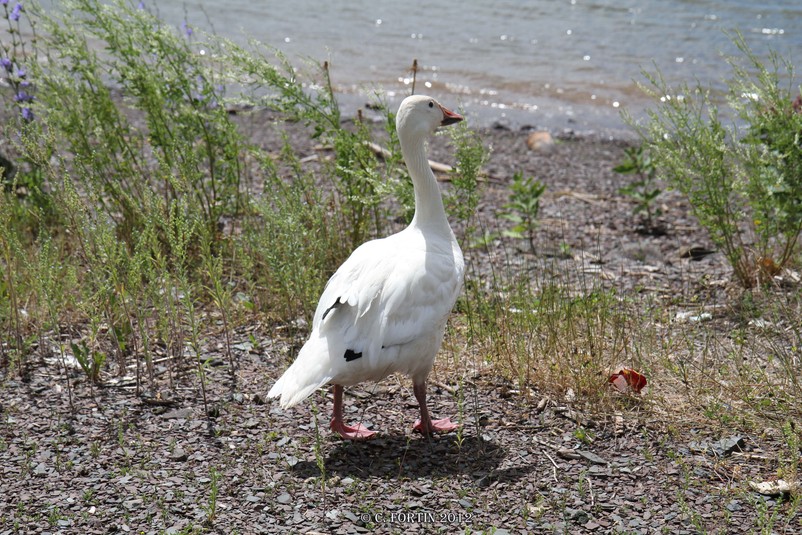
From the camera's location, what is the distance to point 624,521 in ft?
12.2

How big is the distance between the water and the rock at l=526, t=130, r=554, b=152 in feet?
4.37

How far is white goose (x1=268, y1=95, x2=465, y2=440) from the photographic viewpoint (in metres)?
4.23

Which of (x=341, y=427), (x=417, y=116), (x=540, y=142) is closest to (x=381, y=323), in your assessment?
(x=341, y=427)

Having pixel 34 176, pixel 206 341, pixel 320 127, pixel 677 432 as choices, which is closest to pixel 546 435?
pixel 677 432

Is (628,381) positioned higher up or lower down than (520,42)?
lower down

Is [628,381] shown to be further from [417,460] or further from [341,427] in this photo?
[341,427]

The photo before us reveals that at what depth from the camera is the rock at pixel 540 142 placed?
1098cm

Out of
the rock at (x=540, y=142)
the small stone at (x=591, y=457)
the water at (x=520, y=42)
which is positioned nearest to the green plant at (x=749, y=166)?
the small stone at (x=591, y=457)

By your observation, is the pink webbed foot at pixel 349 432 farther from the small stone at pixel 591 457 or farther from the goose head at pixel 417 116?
the goose head at pixel 417 116

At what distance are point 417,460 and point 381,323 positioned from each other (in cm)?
68

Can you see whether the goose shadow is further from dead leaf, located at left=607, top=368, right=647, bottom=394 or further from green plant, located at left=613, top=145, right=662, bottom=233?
green plant, located at left=613, top=145, right=662, bottom=233

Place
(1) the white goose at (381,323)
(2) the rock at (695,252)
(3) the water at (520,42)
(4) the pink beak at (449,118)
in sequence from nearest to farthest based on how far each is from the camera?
(1) the white goose at (381,323) → (4) the pink beak at (449,118) → (2) the rock at (695,252) → (3) the water at (520,42)

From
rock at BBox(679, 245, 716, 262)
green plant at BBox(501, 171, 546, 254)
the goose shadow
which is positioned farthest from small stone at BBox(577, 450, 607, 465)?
rock at BBox(679, 245, 716, 262)

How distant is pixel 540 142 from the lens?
36.4 feet
